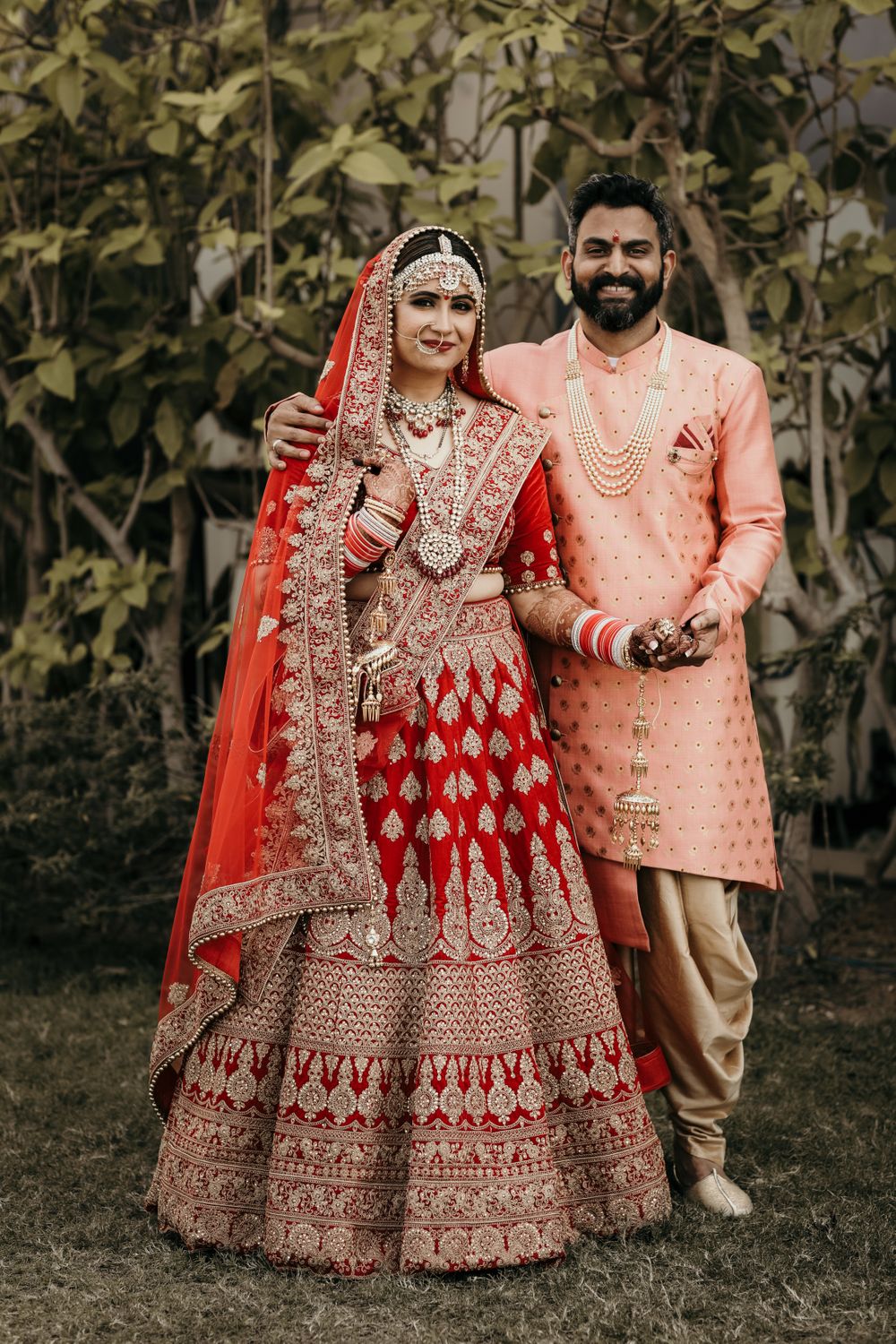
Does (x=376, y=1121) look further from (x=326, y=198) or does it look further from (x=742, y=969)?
(x=326, y=198)

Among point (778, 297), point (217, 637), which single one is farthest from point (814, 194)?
point (217, 637)

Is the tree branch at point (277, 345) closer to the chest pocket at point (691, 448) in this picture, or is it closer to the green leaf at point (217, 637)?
the green leaf at point (217, 637)

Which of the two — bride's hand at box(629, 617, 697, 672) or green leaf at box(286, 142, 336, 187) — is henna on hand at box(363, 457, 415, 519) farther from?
green leaf at box(286, 142, 336, 187)

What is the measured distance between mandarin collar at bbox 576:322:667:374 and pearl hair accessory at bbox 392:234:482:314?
0.39 meters

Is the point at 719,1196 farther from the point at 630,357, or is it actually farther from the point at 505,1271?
the point at 630,357

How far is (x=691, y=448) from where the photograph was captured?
3.09 meters

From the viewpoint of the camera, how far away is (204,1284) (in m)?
2.75

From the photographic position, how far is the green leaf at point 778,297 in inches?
178

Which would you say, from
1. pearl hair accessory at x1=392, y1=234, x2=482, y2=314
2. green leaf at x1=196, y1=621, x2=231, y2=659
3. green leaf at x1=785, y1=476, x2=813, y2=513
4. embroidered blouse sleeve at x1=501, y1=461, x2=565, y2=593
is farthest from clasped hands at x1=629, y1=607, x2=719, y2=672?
green leaf at x1=196, y1=621, x2=231, y2=659

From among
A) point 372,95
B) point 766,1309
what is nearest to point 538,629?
point 766,1309

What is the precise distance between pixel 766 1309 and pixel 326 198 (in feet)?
13.1

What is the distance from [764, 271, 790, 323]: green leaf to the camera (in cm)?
453

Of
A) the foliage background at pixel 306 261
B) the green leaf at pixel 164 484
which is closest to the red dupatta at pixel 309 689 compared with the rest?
the foliage background at pixel 306 261

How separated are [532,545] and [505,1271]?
4.59 feet
